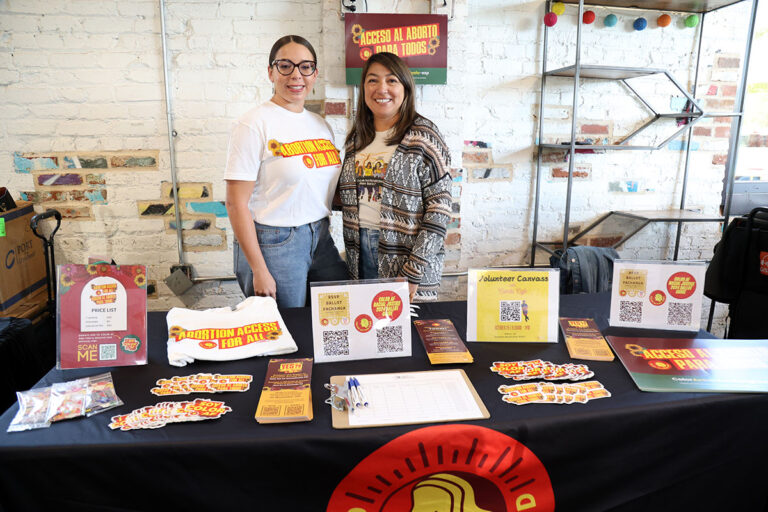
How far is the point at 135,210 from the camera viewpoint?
252 cm

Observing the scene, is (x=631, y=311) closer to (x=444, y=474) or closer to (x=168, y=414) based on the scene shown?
(x=444, y=474)

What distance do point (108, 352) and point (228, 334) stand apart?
0.26 meters

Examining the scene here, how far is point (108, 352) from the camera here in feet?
3.67

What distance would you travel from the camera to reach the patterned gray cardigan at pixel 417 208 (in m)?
1.60

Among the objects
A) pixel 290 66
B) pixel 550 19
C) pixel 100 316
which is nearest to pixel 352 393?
pixel 100 316

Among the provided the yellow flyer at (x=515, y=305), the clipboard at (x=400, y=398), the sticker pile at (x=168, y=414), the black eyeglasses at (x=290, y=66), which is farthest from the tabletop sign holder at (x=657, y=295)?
the black eyeglasses at (x=290, y=66)

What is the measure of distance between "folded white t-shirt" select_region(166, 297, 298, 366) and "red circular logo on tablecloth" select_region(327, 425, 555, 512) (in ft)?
1.29

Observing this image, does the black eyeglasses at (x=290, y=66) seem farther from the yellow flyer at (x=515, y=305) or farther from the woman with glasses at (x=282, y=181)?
the yellow flyer at (x=515, y=305)

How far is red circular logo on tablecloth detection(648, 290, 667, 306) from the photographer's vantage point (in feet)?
4.26

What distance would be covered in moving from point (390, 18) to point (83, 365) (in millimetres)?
1933

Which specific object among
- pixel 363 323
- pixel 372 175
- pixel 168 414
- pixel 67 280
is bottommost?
pixel 168 414

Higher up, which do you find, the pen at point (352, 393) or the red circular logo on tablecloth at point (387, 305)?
the red circular logo on tablecloth at point (387, 305)

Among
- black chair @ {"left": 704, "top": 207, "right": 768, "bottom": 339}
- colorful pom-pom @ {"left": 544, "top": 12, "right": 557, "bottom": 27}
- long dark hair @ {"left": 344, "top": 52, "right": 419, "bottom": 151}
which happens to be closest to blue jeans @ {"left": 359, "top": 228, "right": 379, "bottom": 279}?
long dark hair @ {"left": 344, "top": 52, "right": 419, "bottom": 151}

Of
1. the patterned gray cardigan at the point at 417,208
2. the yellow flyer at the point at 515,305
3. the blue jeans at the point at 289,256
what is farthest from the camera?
the blue jeans at the point at 289,256
